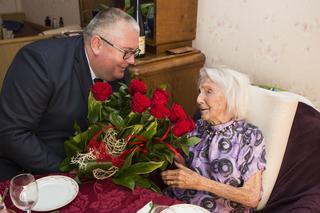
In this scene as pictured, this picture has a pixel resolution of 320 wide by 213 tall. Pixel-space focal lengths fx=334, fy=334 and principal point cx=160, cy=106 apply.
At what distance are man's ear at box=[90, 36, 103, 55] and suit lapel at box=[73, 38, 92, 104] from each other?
0.06 metres

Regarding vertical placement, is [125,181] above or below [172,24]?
below

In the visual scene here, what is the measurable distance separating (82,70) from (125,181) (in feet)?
1.99

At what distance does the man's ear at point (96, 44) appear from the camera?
1.50 meters

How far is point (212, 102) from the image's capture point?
1495 millimetres

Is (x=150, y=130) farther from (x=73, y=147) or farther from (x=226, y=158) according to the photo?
(x=226, y=158)

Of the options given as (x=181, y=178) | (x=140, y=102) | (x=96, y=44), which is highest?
(x=96, y=44)

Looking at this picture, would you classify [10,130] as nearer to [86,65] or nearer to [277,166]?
[86,65]

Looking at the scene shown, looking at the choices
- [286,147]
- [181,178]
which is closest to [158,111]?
[181,178]

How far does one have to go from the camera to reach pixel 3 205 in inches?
41.3

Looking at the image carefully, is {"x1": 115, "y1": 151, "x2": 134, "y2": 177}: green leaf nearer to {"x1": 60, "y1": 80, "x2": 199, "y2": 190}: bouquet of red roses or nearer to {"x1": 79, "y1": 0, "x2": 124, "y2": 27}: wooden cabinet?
{"x1": 60, "y1": 80, "x2": 199, "y2": 190}: bouquet of red roses

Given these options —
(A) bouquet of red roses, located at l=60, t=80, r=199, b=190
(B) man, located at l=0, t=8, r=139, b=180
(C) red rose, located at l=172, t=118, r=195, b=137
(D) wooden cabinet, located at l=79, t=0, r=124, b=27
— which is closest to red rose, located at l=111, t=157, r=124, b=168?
(A) bouquet of red roses, located at l=60, t=80, r=199, b=190

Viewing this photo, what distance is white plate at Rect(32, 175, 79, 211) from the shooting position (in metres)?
1.10

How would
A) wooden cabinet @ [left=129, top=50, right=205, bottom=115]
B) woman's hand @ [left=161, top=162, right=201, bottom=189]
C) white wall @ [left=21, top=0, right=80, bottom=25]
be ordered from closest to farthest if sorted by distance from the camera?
1. woman's hand @ [left=161, top=162, right=201, bottom=189]
2. wooden cabinet @ [left=129, top=50, right=205, bottom=115]
3. white wall @ [left=21, top=0, right=80, bottom=25]

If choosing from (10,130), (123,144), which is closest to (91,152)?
(123,144)
